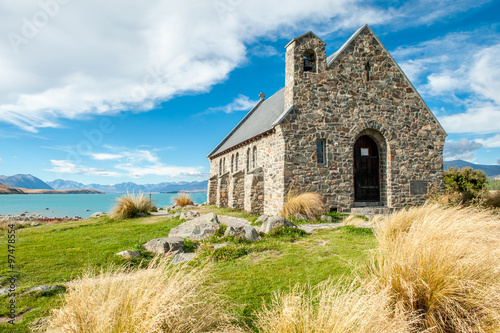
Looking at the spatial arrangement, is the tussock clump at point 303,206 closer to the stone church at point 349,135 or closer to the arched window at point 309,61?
the stone church at point 349,135

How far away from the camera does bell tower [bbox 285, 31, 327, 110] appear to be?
13531 millimetres

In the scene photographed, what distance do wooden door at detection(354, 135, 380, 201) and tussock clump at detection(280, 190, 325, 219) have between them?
133 inches

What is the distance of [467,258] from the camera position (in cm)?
334

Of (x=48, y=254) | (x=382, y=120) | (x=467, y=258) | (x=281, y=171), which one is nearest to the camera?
(x=467, y=258)

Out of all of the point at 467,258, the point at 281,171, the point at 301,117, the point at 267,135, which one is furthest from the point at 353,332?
the point at 267,135

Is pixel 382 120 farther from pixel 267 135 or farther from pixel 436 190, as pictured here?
pixel 267 135

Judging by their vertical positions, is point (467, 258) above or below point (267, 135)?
below

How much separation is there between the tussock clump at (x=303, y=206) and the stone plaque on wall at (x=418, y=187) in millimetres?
5727

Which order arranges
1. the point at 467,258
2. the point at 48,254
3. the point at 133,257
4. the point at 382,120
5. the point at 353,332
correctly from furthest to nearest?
the point at 382,120, the point at 48,254, the point at 133,257, the point at 467,258, the point at 353,332

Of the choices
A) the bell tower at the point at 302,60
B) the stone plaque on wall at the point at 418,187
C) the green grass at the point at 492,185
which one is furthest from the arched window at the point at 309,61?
the green grass at the point at 492,185

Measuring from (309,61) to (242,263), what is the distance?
11.5 metres

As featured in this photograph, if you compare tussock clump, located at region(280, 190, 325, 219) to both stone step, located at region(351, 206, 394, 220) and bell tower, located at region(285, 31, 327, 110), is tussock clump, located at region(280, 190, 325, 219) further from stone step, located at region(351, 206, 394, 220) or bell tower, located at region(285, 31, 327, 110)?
bell tower, located at region(285, 31, 327, 110)

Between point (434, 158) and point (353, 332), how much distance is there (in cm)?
1586

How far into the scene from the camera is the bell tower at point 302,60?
44.4 feet
